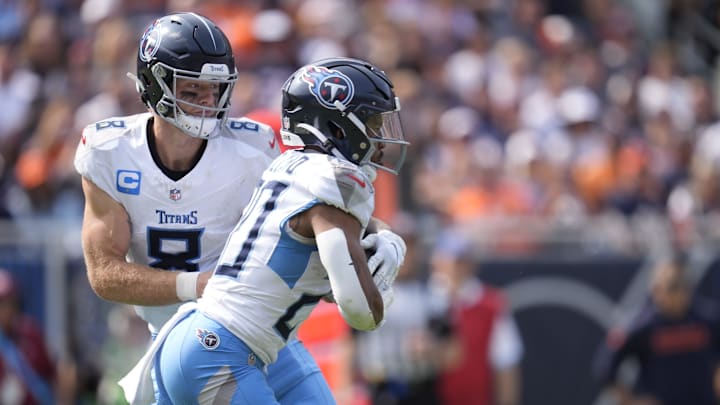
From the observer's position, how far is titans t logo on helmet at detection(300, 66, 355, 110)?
461 centimetres

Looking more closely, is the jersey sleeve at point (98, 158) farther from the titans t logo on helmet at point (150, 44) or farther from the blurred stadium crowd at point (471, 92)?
the blurred stadium crowd at point (471, 92)

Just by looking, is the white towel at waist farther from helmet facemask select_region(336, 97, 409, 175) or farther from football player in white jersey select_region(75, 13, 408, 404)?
helmet facemask select_region(336, 97, 409, 175)

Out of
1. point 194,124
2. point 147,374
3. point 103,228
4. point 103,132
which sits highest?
point 194,124

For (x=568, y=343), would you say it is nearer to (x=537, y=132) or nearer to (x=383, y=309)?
(x=537, y=132)

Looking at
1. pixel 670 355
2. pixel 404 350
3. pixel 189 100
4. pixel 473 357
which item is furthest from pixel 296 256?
pixel 670 355

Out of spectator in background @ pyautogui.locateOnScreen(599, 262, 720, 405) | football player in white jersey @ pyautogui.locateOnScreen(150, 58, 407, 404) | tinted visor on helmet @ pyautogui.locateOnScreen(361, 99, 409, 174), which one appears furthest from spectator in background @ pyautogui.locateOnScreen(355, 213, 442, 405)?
football player in white jersey @ pyautogui.locateOnScreen(150, 58, 407, 404)

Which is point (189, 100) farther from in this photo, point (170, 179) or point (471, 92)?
point (471, 92)

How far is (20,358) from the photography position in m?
9.74

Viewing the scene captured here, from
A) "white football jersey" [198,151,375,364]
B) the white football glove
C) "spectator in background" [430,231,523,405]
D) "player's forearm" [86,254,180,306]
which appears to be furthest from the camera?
"spectator in background" [430,231,523,405]

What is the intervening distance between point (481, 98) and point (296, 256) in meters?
7.86

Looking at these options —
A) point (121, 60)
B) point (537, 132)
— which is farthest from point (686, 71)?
point (121, 60)

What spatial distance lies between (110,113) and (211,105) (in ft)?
20.1

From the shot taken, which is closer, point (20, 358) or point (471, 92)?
point (20, 358)

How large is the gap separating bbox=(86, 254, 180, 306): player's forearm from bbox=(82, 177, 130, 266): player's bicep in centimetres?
3
